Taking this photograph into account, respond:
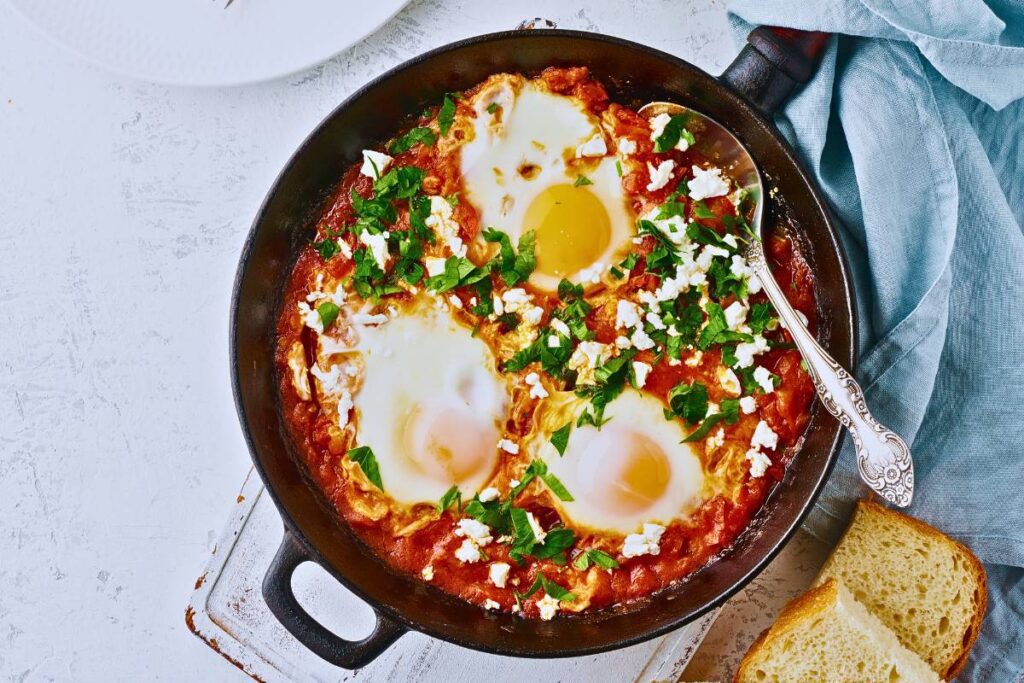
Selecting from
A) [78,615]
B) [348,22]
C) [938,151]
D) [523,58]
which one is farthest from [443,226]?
[78,615]

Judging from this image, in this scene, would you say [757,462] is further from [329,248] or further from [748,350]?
[329,248]

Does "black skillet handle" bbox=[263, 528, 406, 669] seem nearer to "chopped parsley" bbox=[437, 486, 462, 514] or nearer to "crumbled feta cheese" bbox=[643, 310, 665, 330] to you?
"chopped parsley" bbox=[437, 486, 462, 514]

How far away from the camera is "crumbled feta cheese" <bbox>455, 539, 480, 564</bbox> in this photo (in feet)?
10.5

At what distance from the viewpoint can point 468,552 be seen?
3195mm

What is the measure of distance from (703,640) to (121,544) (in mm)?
2444

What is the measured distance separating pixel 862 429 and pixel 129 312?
2859 millimetres

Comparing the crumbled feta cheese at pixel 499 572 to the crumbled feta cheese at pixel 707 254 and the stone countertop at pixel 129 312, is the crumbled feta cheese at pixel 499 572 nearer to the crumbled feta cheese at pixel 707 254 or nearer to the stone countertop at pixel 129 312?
the stone countertop at pixel 129 312

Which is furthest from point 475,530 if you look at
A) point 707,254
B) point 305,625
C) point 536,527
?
point 707,254

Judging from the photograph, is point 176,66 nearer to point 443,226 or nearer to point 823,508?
point 443,226

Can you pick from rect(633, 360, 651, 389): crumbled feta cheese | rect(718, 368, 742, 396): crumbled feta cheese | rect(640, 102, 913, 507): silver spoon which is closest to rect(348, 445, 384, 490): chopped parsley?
Answer: rect(633, 360, 651, 389): crumbled feta cheese

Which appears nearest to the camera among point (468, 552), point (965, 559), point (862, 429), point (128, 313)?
point (862, 429)

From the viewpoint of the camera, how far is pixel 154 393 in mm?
3611

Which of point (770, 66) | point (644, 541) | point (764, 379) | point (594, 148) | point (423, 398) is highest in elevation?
point (770, 66)

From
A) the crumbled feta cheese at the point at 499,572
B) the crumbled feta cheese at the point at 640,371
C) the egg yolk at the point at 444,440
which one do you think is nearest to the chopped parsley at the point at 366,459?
the egg yolk at the point at 444,440
